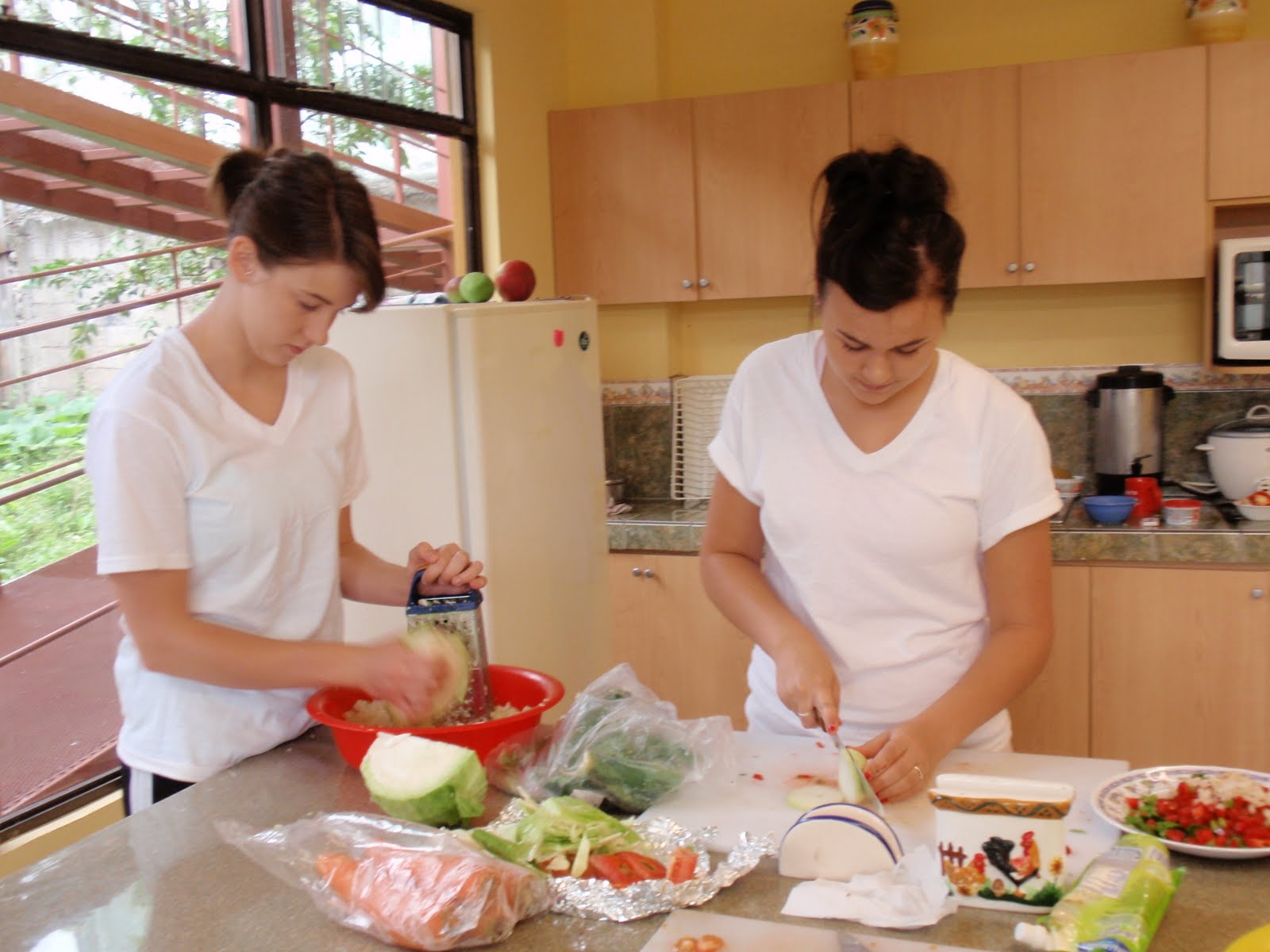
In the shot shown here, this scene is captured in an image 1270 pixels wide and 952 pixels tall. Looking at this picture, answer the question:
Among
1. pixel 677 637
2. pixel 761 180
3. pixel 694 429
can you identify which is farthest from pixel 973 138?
pixel 677 637

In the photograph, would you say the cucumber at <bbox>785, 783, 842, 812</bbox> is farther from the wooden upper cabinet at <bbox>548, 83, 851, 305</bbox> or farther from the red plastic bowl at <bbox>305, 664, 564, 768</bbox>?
the wooden upper cabinet at <bbox>548, 83, 851, 305</bbox>

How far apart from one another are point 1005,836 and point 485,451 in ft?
5.30

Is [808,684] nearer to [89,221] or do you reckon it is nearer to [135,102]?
[89,221]

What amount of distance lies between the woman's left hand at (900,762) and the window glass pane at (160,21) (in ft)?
6.42

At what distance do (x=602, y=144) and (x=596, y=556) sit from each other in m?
1.47

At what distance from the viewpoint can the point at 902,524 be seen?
159 centimetres

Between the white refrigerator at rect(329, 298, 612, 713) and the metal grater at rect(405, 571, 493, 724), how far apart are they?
1005 millimetres

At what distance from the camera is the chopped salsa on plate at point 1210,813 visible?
46.2 inches

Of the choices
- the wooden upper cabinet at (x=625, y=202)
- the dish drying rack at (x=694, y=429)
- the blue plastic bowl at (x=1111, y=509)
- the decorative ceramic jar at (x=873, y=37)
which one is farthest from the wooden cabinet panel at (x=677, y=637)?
the decorative ceramic jar at (x=873, y=37)

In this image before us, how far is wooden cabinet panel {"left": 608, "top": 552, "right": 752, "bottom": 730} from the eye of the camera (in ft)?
11.3

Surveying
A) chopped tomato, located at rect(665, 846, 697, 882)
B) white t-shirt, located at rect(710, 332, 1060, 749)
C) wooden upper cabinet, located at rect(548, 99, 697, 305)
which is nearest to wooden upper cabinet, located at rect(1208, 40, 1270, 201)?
wooden upper cabinet, located at rect(548, 99, 697, 305)

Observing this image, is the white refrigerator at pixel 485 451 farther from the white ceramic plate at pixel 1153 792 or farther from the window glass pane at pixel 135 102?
the white ceramic plate at pixel 1153 792

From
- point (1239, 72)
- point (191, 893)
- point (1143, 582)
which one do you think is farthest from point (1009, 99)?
point (191, 893)

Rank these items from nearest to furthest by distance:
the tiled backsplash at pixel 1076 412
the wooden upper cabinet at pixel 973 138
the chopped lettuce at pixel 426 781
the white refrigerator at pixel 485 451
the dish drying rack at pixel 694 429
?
the chopped lettuce at pixel 426 781 → the white refrigerator at pixel 485 451 → the wooden upper cabinet at pixel 973 138 → the tiled backsplash at pixel 1076 412 → the dish drying rack at pixel 694 429
